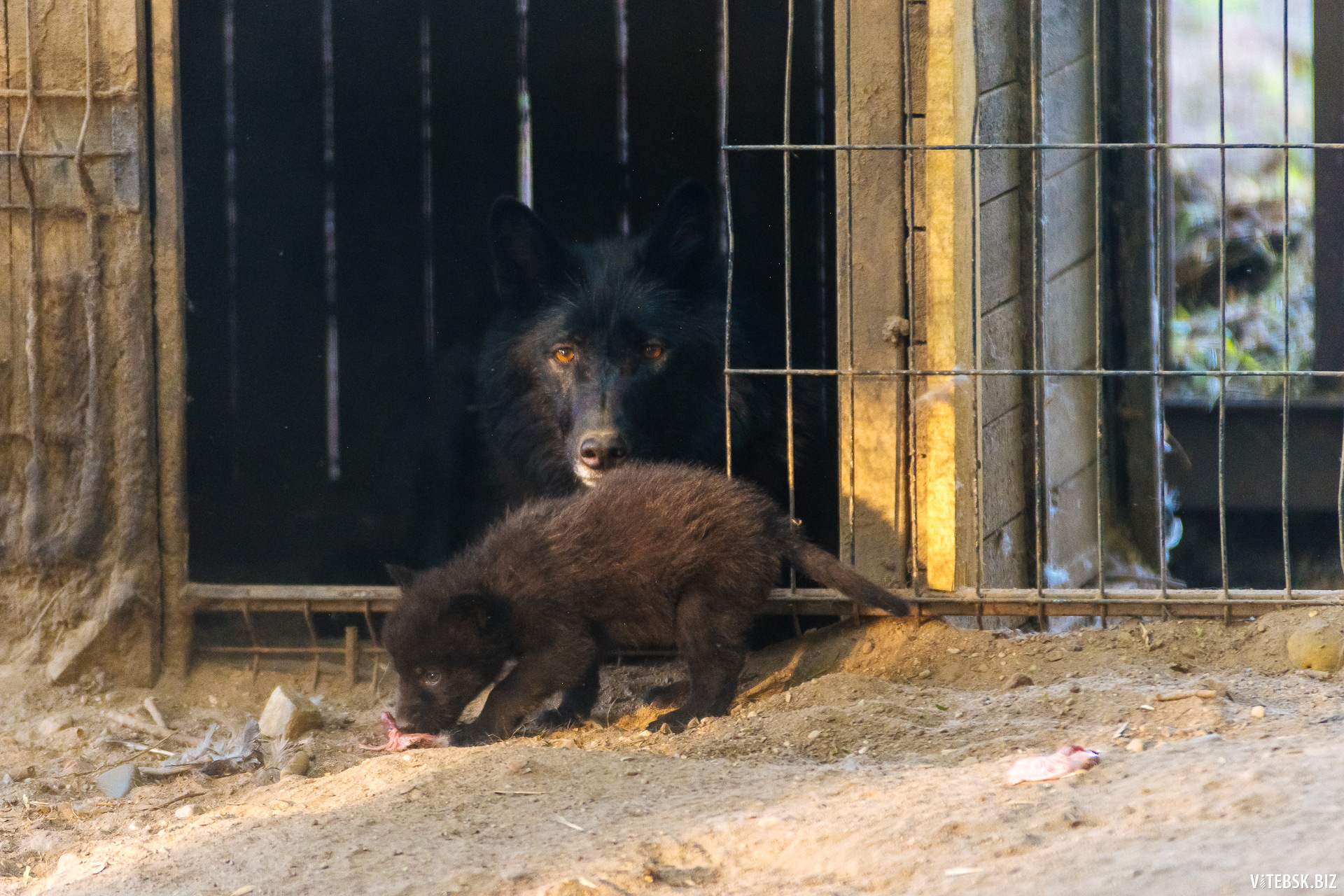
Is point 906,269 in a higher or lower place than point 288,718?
higher

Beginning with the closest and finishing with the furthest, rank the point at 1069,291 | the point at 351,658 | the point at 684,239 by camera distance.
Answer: the point at 351,658
the point at 684,239
the point at 1069,291

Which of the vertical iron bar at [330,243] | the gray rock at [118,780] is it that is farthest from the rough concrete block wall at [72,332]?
the vertical iron bar at [330,243]

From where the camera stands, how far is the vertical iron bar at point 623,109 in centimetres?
635

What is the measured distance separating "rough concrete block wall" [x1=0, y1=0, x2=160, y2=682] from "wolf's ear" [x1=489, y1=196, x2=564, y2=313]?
137 cm

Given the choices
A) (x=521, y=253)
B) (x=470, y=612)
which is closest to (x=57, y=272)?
(x=521, y=253)

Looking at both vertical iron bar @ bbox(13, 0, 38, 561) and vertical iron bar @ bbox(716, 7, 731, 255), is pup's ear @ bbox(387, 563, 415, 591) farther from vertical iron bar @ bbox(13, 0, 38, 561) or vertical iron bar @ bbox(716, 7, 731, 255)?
vertical iron bar @ bbox(716, 7, 731, 255)

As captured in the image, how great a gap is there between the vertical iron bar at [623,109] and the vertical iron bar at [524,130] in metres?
0.48

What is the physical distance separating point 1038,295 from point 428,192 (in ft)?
11.6

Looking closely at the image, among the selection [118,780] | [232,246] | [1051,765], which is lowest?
[118,780]

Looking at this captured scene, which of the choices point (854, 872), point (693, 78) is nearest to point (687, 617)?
point (854, 872)

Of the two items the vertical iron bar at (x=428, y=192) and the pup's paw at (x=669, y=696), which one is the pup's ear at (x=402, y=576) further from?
the vertical iron bar at (x=428, y=192)

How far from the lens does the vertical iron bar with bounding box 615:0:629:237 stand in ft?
20.8

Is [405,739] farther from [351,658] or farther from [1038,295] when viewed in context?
[1038,295]

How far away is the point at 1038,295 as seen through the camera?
14.0 feet
